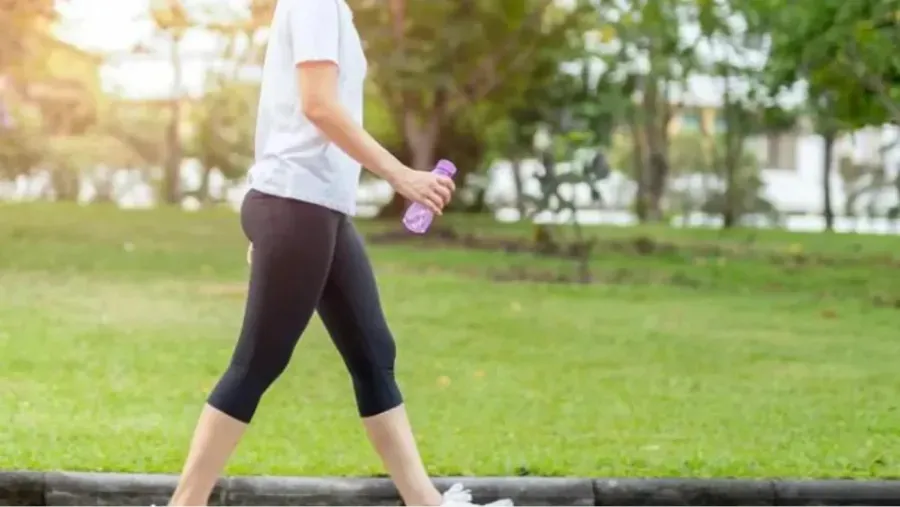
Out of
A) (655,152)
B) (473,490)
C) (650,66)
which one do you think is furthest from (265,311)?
(655,152)

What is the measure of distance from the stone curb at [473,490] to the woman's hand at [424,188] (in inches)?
46.5

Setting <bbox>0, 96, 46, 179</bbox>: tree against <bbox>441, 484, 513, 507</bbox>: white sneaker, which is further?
<bbox>0, 96, 46, 179</bbox>: tree

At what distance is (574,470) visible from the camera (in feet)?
14.0

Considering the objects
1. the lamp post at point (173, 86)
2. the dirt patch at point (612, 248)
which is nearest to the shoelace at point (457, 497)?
the dirt patch at point (612, 248)

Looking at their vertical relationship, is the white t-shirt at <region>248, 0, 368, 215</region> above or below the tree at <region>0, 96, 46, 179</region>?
above

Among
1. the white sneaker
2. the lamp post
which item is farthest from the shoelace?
the lamp post

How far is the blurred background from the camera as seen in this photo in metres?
4.99

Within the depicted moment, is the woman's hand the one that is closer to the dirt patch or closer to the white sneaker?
the white sneaker

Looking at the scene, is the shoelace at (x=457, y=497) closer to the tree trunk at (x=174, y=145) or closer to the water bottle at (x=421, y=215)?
the water bottle at (x=421, y=215)

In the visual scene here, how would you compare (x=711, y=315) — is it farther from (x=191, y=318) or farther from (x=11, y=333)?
(x=11, y=333)

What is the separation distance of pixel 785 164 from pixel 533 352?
30.4 m

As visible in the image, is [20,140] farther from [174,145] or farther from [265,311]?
[265,311]

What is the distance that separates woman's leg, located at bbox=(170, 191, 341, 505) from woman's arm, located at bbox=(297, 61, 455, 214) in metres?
0.18

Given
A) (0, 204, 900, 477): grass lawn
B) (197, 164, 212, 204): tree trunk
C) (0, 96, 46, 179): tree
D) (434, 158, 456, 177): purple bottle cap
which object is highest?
(434, 158, 456, 177): purple bottle cap
